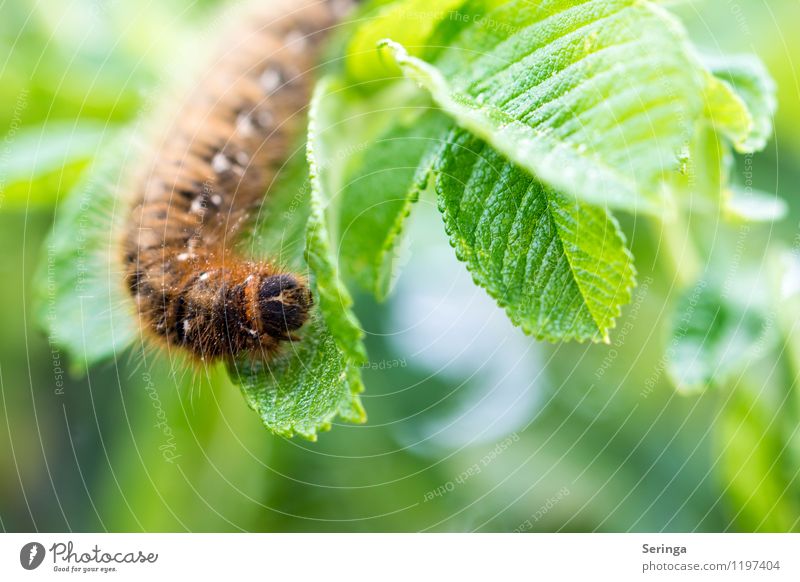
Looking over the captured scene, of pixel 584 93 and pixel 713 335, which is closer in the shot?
pixel 584 93

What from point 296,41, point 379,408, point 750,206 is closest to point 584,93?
point 750,206

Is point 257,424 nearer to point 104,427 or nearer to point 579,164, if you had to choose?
point 104,427

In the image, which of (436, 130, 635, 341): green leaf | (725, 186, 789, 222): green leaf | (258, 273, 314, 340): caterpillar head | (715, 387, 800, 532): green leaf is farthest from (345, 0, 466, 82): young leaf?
(715, 387, 800, 532): green leaf

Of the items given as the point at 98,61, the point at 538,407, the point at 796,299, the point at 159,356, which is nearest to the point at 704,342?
the point at 796,299

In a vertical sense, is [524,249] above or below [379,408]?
above

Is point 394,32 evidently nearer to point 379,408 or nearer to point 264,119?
point 264,119

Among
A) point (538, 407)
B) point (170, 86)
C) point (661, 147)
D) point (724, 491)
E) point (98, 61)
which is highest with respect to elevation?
point (98, 61)
